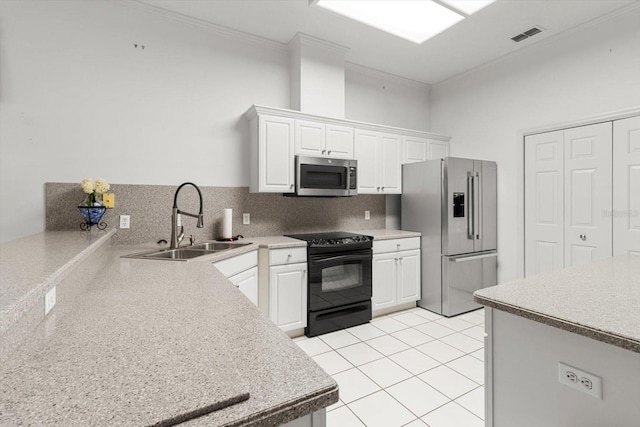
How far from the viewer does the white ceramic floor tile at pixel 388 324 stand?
3250 millimetres

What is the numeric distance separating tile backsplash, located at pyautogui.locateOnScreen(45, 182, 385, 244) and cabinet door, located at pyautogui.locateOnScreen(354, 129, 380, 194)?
1.05 feet

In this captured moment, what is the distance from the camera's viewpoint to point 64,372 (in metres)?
0.72

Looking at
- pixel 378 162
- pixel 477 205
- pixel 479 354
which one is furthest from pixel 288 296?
pixel 477 205

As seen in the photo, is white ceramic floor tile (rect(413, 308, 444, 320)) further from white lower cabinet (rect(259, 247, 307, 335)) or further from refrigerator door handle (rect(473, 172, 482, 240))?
white lower cabinet (rect(259, 247, 307, 335))

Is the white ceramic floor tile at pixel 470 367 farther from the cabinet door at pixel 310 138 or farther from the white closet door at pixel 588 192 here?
the cabinet door at pixel 310 138

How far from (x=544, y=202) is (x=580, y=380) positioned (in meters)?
2.98

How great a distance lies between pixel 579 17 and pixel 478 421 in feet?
12.1

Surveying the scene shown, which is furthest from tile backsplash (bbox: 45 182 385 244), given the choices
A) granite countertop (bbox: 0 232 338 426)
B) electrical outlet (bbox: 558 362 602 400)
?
electrical outlet (bbox: 558 362 602 400)

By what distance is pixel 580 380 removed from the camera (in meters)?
1.13

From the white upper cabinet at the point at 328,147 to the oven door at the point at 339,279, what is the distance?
0.82 metres

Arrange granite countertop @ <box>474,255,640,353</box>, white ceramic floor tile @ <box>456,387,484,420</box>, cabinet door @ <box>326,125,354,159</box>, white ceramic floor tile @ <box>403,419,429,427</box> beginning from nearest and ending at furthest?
granite countertop @ <box>474,255,640,353</box>
white ceramic floor tile @ <box>403,419,429,427</box>
white ceramic floor tile @ <box>456,387,484,420</box>
cabinet door @ <box>326,125,354,159</box>

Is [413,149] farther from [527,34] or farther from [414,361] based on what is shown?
[414,361]

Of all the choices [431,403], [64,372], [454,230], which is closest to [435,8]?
[454,230]

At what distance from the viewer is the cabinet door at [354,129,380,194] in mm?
3744
